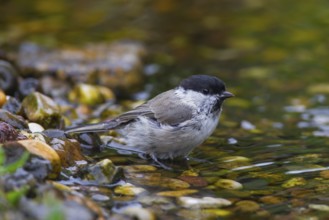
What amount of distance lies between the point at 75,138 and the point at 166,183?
1.26 m

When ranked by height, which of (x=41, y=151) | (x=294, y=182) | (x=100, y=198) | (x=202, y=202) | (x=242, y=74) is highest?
(x=242, y=74)

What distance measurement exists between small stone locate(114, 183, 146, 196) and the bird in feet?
3.40

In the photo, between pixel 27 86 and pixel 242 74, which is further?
pixel 242 74

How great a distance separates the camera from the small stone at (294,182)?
528 cm

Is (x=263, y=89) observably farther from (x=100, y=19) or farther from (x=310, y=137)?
(x=100, y=19)

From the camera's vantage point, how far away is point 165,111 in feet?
20.4

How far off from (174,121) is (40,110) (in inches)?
54.1

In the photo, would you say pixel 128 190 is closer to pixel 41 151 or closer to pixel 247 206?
pixel 41 151

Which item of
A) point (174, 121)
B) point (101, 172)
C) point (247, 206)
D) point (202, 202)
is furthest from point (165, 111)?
point (247, 206)

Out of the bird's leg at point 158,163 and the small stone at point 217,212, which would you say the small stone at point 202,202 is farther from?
the bird's leg at point 158,163

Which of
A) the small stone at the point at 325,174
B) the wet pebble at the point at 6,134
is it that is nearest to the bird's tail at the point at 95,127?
the wet pebble at the point at 6,134

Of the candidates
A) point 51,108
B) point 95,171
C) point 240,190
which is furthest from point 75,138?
point 240,190

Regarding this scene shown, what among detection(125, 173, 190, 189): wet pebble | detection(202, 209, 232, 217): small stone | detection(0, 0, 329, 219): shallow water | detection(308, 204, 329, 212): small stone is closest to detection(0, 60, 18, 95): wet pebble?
detection(0, 0, 329, 219): shallow water

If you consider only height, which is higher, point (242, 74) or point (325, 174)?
Result: point (242, 74)
